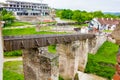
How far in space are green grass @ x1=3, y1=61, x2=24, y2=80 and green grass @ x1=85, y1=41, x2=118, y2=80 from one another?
8.03 m

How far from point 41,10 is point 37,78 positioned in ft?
210

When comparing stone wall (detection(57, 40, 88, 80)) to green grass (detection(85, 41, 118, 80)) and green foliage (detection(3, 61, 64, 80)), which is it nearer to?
green foliage (detection(3, 61, 64, 80))

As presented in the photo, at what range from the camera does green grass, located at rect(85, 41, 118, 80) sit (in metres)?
23.2

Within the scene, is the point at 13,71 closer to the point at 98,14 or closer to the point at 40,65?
the point at 40,65

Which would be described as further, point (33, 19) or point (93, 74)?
point (33, 19)

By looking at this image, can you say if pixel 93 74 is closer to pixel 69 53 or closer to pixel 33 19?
pixel 69 53

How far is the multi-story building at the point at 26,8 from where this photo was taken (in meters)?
70.2

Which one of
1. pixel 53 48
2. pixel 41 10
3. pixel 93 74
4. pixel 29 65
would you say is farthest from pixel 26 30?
pixel 41 10

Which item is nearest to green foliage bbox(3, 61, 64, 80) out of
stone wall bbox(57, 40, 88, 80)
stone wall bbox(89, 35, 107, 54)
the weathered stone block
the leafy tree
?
stone wall bbox(57, 40, 88, 80)

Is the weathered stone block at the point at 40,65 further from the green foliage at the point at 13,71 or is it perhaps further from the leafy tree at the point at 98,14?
the leafy tree at the point at 98,14

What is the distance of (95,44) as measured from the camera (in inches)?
1105

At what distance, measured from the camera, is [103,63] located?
2517cm

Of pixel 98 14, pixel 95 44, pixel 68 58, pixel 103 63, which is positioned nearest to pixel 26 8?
pixel 98 14

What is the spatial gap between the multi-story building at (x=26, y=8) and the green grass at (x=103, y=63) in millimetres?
45203
